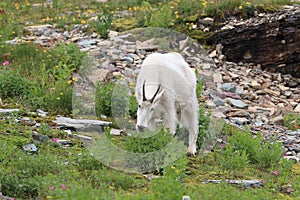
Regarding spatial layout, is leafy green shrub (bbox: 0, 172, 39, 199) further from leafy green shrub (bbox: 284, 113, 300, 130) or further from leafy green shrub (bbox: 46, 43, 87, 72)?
leafy green shrub (bbox: 284, 113, 300, 130)

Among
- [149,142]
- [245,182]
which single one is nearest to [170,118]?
[149,142]

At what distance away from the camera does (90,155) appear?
8188 mm

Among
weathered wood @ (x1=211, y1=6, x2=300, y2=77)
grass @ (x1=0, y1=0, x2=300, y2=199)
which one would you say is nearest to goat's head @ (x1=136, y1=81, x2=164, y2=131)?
grass @ (x1=0, y1=0, x2=300, y2=199)

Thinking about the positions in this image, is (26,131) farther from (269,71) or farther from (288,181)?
(269,71)

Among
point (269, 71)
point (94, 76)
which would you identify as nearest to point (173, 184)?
point (94, 76)

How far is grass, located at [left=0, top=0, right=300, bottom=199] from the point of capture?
6.82m

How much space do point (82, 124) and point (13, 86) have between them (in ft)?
6.49

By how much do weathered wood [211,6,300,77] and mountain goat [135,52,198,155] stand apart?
6720 mm

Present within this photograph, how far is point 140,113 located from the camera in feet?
26.8

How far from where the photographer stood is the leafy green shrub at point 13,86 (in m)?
11.3

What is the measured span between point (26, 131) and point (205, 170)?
270cm

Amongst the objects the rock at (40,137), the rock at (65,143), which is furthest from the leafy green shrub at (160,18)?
the rock at (40,137)

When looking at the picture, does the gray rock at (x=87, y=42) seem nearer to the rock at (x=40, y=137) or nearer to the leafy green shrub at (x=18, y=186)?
the rock at (x=40, y=137)

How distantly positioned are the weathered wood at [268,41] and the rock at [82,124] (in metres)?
6.50
